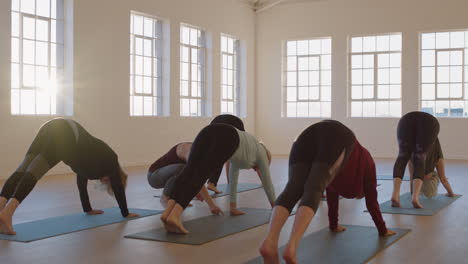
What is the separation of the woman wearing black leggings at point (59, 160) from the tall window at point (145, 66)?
603 cm

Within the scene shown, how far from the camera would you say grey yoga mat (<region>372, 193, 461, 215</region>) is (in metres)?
4.83

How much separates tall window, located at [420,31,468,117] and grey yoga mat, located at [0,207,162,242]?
927cm

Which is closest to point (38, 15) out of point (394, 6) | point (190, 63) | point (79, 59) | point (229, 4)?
point (79, 59)

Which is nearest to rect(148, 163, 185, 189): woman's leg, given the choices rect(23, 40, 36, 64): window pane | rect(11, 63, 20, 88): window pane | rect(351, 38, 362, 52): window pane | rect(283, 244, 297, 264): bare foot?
rect(283, 244, 297, 264): bare foot

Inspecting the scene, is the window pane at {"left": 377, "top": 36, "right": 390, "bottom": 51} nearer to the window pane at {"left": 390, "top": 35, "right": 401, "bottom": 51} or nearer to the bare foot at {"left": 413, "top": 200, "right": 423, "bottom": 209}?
the window pane at {"left": 390, "top": 35, "right": 401, "bottom": 51}

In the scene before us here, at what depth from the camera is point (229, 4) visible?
1296cm

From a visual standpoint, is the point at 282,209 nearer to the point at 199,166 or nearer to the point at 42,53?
the point at 199,166

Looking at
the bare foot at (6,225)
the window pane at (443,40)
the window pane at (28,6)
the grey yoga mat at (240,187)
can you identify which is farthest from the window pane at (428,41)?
the bare foot at (6,225)

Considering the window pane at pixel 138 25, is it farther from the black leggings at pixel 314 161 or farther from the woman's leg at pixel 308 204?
the woman's leg at pixel 308 204

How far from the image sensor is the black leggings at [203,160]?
3559mm

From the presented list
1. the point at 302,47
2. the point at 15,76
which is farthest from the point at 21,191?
the point at 302,47

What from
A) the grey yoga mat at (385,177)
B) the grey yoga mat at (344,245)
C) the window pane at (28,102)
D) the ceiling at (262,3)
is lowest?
the grey yoga mat at (344,245)

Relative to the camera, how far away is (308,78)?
543 inches

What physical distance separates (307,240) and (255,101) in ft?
35.2
